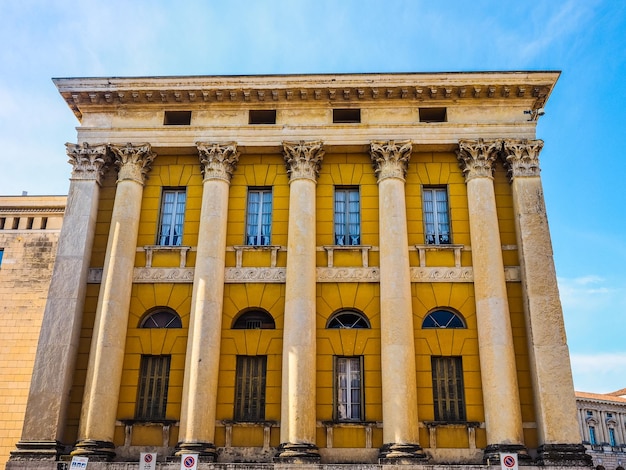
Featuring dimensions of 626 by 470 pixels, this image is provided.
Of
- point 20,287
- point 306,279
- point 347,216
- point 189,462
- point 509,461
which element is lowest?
point 189,462

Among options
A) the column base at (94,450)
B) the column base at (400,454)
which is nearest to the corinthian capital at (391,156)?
the column base at (400,454)

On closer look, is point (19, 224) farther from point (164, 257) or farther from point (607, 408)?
point (607, 408)

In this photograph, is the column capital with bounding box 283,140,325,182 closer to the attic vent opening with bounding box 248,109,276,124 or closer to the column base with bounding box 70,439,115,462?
the attic vent opening with bounding box 248,109,276,124

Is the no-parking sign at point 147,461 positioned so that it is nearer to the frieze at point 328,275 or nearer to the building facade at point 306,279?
the building facade at point 306,279

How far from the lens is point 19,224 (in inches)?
1242

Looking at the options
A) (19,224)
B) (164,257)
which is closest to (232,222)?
(164,257)

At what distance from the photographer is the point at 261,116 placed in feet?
80.6

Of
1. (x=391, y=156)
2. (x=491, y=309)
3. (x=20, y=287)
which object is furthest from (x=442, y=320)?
(x=20, y=287)

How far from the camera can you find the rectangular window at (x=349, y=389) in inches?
809

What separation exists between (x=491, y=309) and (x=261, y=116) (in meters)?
11.4

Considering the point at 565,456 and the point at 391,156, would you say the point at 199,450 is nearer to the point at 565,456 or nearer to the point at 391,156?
the point at 565,456

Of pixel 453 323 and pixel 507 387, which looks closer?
pixel 507 387

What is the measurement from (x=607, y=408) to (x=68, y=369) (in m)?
63.2

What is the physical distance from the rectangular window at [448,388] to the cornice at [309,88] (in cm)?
997
